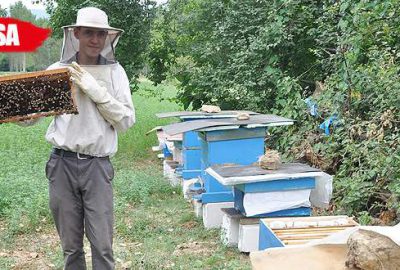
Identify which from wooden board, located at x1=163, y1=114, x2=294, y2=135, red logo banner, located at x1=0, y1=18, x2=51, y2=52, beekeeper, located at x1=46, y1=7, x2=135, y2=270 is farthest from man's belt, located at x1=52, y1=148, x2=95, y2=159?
red logo banner, located at x1=0, y1=18, x2=51, y2=52

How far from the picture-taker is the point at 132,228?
16.6ft

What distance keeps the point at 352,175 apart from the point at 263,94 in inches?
119

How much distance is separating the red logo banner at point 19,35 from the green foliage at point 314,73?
282cm

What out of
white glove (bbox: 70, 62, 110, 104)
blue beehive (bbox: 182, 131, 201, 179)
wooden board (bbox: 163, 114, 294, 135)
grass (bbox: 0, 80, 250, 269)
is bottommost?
grass (bbox: 0, 80, 250, 269)

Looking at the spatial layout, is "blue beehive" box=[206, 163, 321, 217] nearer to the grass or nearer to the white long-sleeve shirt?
the grass

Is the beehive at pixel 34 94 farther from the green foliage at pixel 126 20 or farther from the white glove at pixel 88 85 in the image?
the green foliage at pixel 126 20

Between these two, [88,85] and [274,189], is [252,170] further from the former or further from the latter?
[88,85]

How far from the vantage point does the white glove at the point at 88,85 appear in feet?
9.06

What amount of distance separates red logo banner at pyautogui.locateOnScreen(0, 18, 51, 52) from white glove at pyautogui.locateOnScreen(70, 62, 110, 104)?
3379mm

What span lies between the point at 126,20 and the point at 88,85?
26.4ft

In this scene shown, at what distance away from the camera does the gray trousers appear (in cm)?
290

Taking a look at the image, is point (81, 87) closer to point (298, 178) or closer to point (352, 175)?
point (298, 178)

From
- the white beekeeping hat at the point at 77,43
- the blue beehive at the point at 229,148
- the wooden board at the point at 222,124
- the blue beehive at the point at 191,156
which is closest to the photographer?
the white beekeeping hat at the point at 77,43

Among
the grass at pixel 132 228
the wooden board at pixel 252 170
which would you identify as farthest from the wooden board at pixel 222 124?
the grass at pixel 132 228
